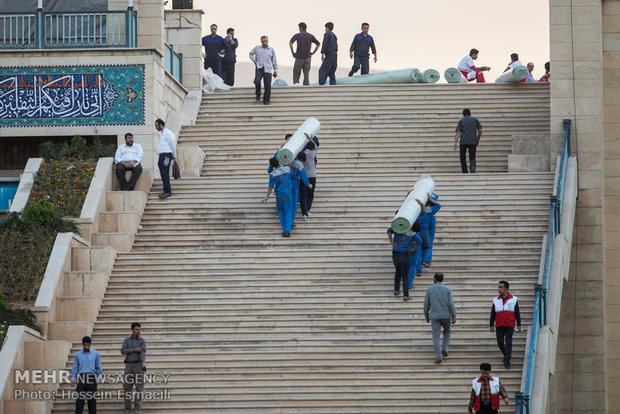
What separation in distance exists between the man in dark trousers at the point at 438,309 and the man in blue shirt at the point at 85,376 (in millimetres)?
4576

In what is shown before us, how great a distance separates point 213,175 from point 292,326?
6.58 metres

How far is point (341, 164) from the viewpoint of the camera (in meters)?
27.3

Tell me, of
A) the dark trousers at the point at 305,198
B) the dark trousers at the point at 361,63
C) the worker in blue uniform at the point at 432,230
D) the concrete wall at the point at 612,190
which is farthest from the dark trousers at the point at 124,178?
the concrete wall at the point at 612,190

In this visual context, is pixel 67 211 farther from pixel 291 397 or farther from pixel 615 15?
pixel 615 15

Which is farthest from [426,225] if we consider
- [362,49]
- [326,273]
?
[362,49]

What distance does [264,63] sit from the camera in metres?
29.9

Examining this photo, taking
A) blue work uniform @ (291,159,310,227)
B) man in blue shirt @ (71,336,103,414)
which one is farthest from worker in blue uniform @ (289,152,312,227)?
man in blue shirt @ (71,336,103,414)

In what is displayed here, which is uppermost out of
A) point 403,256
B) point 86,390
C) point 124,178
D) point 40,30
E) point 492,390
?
point 40,30

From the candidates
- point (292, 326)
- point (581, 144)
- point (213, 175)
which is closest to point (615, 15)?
point (581, 144)

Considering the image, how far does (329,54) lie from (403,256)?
1134cm

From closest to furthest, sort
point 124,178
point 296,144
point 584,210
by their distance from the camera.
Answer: point 296,144
point 124,178
point 584,210

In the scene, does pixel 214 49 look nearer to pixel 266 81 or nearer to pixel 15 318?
pixel 266 81

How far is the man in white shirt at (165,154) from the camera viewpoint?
25406mm

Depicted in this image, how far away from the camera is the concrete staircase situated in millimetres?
19828
